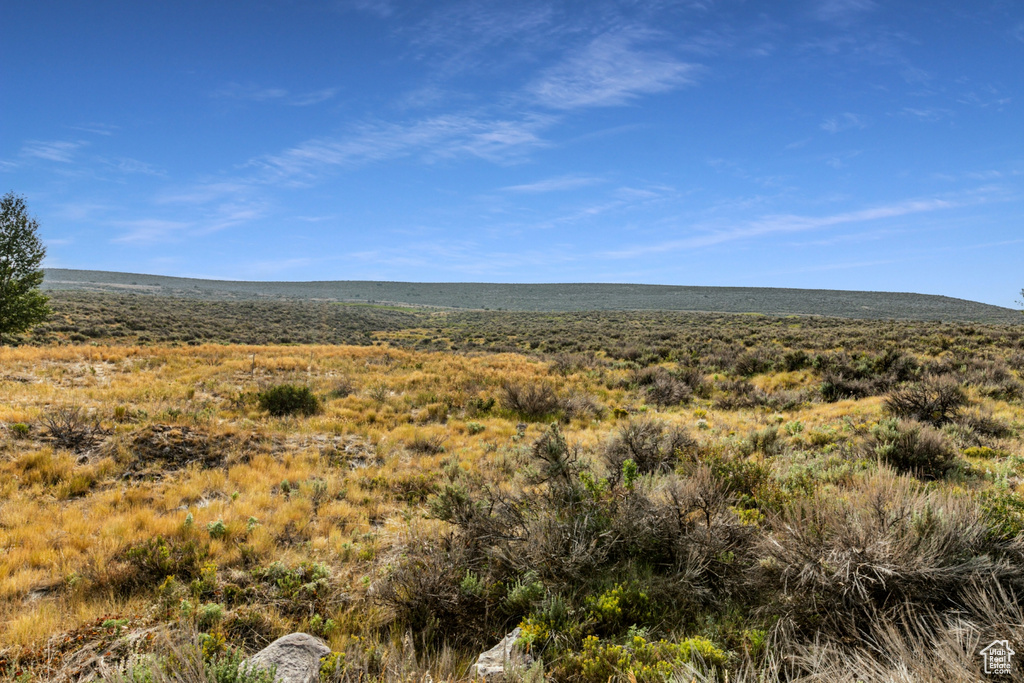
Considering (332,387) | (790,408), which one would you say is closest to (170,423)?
(332,387)

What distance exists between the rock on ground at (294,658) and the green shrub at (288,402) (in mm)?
8629

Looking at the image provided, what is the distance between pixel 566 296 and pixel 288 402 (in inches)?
3597

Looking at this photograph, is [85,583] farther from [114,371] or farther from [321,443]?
[114,371]

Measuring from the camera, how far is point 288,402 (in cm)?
1163

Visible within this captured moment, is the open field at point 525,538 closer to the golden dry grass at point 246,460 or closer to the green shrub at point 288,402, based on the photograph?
the golden dry grass at point 246,460

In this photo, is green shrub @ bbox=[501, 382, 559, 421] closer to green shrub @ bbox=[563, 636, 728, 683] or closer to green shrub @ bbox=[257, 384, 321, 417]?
green shrub @ bbox=[257, 384, 321, 417]

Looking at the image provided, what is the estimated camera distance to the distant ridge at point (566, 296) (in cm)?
6662

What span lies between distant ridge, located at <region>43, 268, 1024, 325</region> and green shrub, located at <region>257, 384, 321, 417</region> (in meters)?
64.5

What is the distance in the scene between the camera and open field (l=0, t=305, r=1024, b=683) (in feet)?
10.6

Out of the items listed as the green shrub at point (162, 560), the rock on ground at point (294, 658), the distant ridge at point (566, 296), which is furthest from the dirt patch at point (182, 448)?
the distant ridge at point (566, 296)

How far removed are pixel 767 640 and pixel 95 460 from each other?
9356 mm

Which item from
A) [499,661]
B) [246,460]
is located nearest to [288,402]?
[246,460]

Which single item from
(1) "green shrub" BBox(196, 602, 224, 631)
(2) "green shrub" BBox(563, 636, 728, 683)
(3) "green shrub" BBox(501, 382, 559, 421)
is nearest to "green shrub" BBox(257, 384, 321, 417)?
(3) "green shrub" BBox(501, 382, 559, 421)

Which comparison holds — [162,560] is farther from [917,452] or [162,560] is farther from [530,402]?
[917,452]
